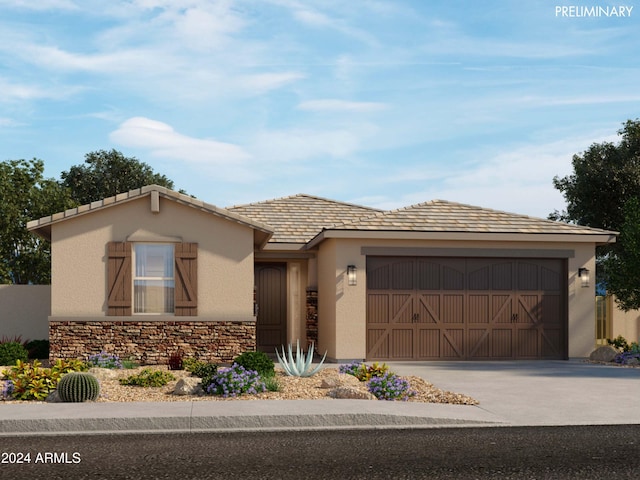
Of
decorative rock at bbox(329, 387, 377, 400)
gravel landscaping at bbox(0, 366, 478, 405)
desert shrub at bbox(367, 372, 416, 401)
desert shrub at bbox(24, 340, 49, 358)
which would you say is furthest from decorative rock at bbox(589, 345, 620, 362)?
desert shrub at bbox(24, 340, 49, 358)

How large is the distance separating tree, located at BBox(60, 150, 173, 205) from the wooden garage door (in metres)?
24.5

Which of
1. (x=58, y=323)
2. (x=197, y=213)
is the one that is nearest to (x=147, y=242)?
(x=197, y=213)

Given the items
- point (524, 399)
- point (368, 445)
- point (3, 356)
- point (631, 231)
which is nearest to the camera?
point (368, 445)

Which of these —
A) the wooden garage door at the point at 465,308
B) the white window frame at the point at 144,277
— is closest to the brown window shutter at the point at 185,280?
the white window frame at the point at 144,277

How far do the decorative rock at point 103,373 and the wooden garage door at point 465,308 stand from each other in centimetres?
653

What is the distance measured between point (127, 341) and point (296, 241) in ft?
19.3

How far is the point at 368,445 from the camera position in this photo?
921 cm

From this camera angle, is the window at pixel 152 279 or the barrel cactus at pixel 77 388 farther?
the window at pixel 152 279

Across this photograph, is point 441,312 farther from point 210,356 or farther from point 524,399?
point 524,399

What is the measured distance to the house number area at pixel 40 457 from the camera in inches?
333

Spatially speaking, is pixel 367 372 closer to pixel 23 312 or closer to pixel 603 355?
pixel 603 355

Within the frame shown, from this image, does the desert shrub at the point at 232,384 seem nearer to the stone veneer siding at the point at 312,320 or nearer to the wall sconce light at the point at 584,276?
the stone veneer siding at the point at 312,320

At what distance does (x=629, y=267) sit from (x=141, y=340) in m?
12.7

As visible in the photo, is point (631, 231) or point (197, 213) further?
point (631, 231)
